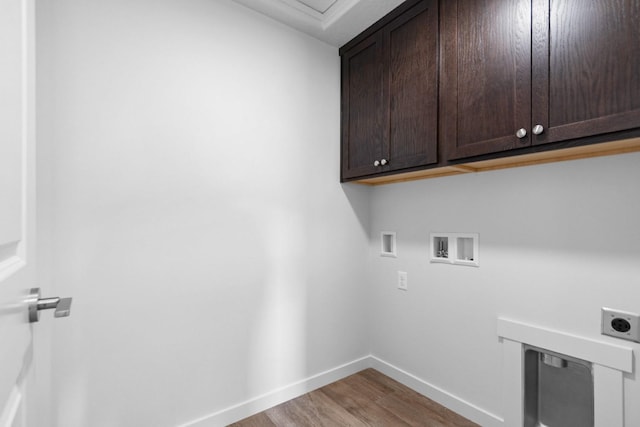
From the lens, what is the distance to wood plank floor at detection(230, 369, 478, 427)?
167 cm

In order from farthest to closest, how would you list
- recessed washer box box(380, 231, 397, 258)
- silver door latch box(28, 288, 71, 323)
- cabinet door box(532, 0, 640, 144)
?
1. recessed washer box box(380, 231, 397, 258)
2. cabinet door box(532, 0, 640, 144)
3. silver door latch box(28, 288, 71, 323)

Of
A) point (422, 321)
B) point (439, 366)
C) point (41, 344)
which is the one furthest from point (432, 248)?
point (41, 344)

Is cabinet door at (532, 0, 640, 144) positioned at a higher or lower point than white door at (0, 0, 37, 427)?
higher

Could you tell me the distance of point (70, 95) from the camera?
4.21 feet

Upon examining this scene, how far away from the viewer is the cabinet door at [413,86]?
1.54 m

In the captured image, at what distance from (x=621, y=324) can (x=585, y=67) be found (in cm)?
102

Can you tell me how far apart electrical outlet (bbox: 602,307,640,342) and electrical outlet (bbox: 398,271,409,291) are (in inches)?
38.8

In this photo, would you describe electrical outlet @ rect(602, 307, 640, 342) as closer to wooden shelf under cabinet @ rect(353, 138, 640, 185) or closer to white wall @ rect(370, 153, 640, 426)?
white wall @ rect(370, 153, 640, 426)

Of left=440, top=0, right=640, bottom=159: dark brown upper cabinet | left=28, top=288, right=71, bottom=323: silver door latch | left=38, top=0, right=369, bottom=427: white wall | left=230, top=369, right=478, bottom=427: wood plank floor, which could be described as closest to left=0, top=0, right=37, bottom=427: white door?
left=28, top=288, right=71, bottom=323: silver door latch

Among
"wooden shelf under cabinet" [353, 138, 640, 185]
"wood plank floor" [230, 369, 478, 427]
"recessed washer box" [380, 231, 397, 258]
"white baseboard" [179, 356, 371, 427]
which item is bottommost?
"wood plank floor" [230, 369, 478, 427]

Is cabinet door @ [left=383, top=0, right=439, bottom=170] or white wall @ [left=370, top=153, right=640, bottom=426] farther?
cabinet door @ [left=383, top=0, right=439, bottom=170]

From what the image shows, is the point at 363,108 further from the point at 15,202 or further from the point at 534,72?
the point at 15,202

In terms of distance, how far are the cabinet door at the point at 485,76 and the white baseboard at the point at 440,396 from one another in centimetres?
138

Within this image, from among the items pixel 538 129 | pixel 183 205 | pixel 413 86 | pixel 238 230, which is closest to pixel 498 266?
pixel 538 129
